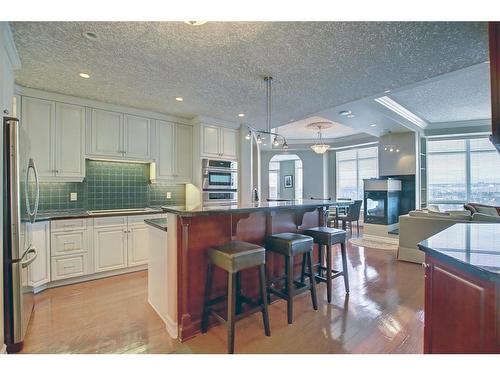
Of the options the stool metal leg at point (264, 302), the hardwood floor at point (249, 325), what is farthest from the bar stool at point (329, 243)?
the stool metal leg at point (264, 302)

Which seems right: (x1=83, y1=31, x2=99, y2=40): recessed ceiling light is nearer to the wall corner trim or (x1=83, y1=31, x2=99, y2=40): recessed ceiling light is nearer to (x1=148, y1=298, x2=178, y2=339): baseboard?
the wall corner trim

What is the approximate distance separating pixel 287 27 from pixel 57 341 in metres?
3.10

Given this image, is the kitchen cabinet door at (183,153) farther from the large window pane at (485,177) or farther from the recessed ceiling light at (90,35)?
the large window pane at (485,177)

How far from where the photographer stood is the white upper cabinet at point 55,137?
10.2 feet

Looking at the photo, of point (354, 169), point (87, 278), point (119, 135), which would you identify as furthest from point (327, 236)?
point (354, 169)

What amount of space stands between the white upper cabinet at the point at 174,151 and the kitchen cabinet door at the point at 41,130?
4.53 feet

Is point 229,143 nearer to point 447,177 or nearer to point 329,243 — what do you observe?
point 329,243

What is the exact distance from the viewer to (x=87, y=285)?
3172 millimetres

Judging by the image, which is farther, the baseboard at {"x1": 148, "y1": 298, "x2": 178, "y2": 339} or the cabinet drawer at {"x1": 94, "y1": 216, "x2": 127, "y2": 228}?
the cabinet drawer at {"x1": 94, "y1": 216, "x2": 127, "y2": 228}

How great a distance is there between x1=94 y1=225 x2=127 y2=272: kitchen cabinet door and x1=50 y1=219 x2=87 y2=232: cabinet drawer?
0.55 ft

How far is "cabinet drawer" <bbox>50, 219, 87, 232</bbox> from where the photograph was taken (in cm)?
305

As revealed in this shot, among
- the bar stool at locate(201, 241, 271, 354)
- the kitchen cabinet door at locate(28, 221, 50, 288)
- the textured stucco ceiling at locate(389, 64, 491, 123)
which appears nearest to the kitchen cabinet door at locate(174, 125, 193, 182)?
the kitchen cabinet door at locate(28, 221, 50, 288)

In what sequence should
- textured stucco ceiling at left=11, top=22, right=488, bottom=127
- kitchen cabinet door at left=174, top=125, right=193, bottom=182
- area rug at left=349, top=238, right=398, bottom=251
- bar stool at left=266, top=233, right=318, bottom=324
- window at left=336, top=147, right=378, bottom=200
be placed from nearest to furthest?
textured stucco ceiling at left=11, top=22, right=488, bottom=127, bar stool at left=266, top=233, right=318, bottom=324, kitchen cabinet door at left=174, top=125, right=193, bottom=182, area rug at left=349, top=238, right=398, bottom=251, window at left=336, top=147, right=378, bottom=200
